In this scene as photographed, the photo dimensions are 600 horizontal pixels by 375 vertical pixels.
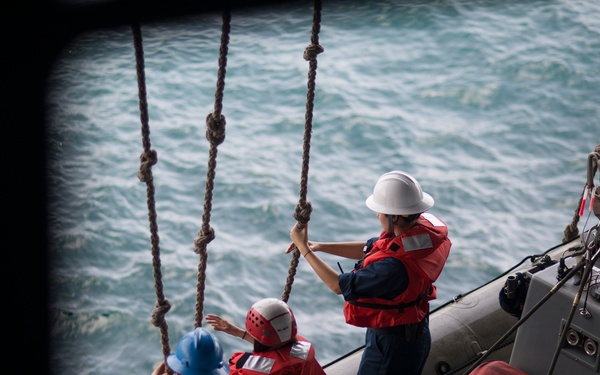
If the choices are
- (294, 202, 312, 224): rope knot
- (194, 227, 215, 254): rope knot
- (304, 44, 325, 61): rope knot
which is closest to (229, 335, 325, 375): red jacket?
(194, 227, 215, 254): rope knot

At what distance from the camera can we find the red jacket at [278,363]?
2.66 m

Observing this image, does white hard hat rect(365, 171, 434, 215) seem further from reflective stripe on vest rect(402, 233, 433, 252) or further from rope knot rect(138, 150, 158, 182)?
rope knot rect(138, 150, 158, 182)

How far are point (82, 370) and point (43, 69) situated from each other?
8782mm

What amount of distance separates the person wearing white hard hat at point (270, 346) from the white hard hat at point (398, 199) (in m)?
0.54

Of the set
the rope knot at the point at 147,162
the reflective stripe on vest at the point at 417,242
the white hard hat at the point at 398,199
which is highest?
the rope knot at the point at 147,162

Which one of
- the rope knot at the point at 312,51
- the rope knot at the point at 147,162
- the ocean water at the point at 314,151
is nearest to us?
the rope knot at the point at 147,162

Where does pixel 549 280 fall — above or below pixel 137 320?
above

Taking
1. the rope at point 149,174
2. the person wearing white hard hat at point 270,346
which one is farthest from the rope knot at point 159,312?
the person wearing white hard hat at point 270,346

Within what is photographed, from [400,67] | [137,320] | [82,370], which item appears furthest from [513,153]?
[82,370]

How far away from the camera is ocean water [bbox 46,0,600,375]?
9.96 m

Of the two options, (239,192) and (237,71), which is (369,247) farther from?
(237,71)

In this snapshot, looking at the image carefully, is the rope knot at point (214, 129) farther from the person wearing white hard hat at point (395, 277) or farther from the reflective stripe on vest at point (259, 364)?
the reflective stripe on vest at point (259, 364)

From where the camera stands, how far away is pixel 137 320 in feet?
31.6

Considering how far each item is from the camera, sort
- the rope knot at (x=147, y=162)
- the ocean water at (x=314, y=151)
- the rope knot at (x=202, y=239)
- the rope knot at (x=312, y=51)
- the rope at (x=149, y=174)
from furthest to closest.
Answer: the ocean water at (x=314, y=151)
the rope knot at (x=312, y=51)
the rope knot at (x=202, y=239)
the rope knot at (x=147, y=162)
the rope at (x=149, y=174)
